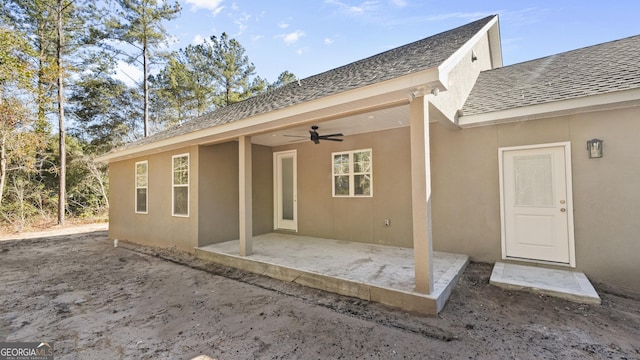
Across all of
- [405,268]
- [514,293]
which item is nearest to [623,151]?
[514,293]

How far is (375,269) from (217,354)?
92.6 inches

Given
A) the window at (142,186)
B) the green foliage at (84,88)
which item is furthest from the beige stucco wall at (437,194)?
the green foliage at (84,88)

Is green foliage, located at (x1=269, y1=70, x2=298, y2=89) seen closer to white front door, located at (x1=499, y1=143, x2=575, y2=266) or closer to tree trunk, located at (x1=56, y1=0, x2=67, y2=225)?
tree trunk, located at (x1=56, y1=0, x2=67, y2=225)

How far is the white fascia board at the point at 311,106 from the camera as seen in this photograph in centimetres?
282

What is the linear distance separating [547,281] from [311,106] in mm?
3864

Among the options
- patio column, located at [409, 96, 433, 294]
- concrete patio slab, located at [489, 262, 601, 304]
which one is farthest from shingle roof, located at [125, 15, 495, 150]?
concrete patio slab, located at [489, 262, 601, 304]

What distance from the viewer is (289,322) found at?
2.99 metres

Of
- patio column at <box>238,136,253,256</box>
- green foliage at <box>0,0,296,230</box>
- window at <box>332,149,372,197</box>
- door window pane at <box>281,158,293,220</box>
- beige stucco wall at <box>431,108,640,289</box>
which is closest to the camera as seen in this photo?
beige stucco wall at <box>431,108,640,289</box>

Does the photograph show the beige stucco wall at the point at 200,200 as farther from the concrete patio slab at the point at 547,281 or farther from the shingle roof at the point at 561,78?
the concrete patio slab at the point at 547,281

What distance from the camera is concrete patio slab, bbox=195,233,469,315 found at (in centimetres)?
323

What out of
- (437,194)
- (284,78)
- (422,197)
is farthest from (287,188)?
(284,78)

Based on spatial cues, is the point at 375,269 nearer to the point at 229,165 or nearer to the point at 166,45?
the point at 229,165

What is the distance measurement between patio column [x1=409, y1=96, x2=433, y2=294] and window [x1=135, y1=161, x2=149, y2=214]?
7119 mm

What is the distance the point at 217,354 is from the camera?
2.44 metres
